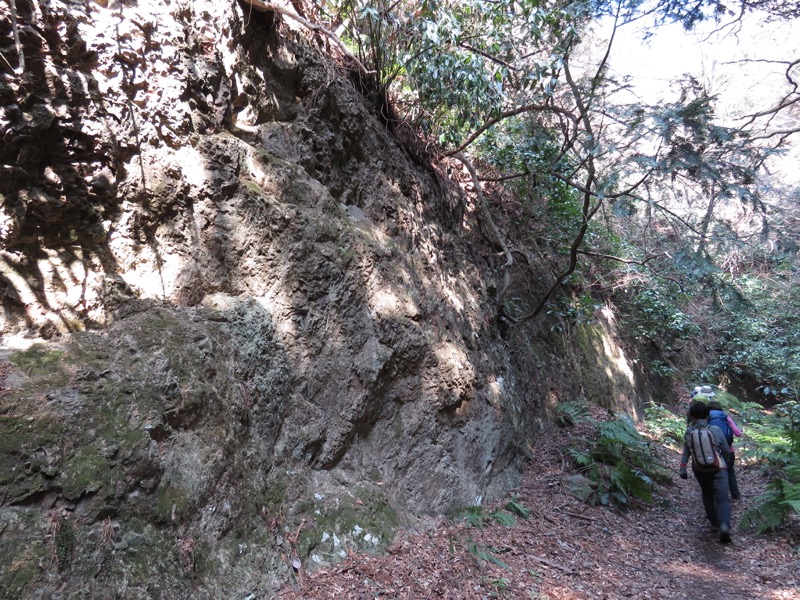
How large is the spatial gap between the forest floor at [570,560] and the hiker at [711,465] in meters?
0.32

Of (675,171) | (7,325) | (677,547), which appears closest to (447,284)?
(675,171)

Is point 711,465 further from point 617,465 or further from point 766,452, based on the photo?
point 766,452

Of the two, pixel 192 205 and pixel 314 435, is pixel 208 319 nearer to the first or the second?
pixel 192 205

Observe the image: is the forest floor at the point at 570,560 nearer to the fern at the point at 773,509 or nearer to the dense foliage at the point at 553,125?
the fern at the point at 773,509

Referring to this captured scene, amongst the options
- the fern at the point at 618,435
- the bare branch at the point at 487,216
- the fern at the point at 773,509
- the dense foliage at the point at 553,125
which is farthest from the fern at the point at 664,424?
the bare branch at the point at 487,216

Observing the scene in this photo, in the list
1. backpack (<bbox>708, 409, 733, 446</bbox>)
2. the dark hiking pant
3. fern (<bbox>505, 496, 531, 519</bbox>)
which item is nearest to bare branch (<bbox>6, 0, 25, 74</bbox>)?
fern (<bbox>505, 496, 531, 519</bbox>)

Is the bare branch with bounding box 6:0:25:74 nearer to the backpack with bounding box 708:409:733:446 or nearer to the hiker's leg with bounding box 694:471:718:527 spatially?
the hiker's leg with bounding box 694:471:718:527

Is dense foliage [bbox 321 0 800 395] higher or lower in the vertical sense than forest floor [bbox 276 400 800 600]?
higher

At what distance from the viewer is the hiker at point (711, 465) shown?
19.5 feet

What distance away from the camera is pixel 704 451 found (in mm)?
6008

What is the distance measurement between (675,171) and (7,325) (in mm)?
8706

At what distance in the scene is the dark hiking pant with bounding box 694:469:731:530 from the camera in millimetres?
5934

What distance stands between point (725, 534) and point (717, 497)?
45cm

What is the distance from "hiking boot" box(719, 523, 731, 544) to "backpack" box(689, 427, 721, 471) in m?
0.71
